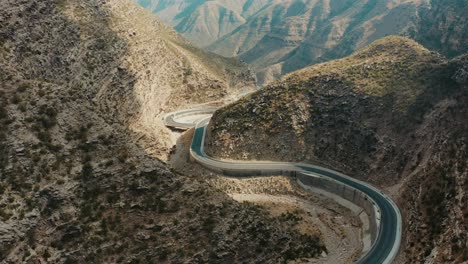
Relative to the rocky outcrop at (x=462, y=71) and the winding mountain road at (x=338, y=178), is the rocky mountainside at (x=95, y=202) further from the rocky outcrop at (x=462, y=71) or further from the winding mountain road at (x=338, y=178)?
the rocky outcrop at (x=462, y=71)

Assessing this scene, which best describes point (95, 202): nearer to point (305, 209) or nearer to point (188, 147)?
point (305, 209)

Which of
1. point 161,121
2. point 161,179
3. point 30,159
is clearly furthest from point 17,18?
point 161,121

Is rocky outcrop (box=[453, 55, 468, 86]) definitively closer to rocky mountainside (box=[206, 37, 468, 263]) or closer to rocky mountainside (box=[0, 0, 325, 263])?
rocky mountainside (box=[206, 37, 468, 263])

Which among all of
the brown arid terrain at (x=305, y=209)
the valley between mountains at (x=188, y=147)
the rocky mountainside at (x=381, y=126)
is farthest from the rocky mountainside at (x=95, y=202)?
the rocky mountainside at (x=381, y=126)

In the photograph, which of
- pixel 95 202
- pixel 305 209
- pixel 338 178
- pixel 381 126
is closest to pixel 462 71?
pixel 381 126

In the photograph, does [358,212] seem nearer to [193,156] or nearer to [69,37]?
[193,156]

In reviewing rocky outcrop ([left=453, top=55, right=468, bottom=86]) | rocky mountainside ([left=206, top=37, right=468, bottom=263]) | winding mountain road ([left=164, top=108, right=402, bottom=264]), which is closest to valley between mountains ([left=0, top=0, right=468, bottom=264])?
rocky mountainside ([left=206, top=37, right=468, bottom=263])
